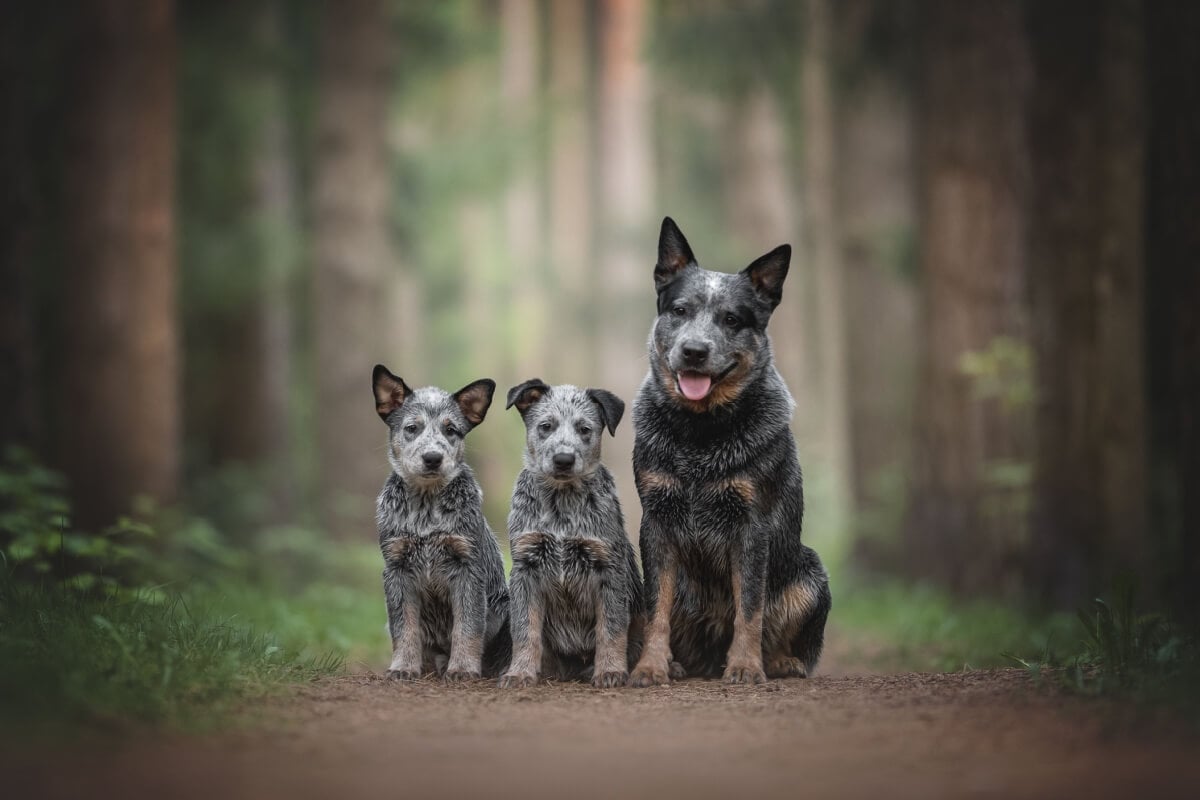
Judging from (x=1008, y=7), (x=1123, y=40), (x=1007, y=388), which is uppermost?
(x=1008, y=7)

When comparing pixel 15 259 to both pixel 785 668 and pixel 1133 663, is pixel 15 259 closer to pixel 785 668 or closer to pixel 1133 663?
pixel 785 668

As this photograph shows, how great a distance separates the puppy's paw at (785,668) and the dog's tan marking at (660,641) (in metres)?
0.68

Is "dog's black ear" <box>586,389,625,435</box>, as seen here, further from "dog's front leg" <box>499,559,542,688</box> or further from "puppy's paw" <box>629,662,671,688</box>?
"puppy's paw" <box>629,662,671,688</box>

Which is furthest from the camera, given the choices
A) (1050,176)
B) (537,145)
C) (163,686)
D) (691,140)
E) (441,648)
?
(691,140)

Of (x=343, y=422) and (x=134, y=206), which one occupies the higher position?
(x=134, y=206)

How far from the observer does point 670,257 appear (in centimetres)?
710

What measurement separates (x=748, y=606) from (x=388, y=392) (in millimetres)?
2460

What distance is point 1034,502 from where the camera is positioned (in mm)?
11008

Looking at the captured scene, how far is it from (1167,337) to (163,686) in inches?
279

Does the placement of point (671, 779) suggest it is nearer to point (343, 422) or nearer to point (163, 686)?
point (163, 686)

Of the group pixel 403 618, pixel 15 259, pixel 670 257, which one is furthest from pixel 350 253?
pixel 403 618

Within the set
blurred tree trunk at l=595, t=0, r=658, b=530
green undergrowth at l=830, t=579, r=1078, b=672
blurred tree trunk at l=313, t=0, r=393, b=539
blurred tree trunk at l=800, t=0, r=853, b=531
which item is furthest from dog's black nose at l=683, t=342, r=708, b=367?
blurred tree trunk at l=595, t=0, r=658, b=530

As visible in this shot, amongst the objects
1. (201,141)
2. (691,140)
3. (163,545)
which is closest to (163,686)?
(163,545)

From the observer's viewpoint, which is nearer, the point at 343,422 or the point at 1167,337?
the point at 1167,337
